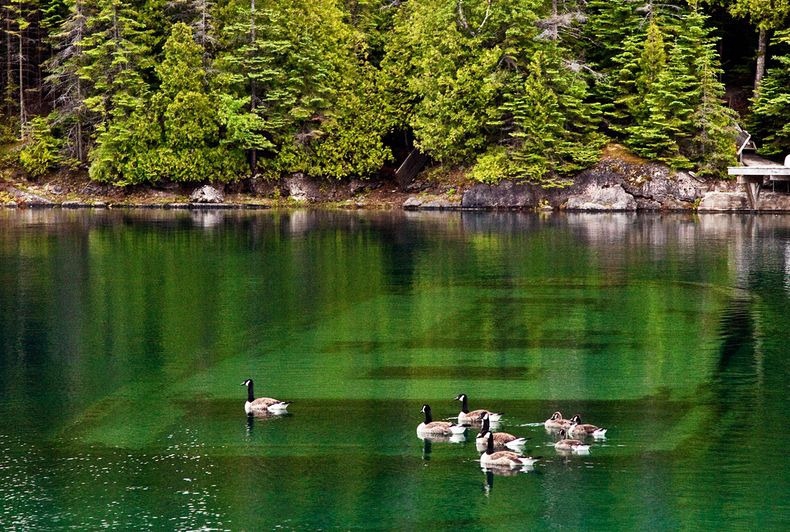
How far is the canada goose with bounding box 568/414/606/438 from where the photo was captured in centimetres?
1853

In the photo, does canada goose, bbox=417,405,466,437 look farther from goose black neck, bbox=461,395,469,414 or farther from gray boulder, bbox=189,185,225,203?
gray boulder, bbox=189,185,225,203

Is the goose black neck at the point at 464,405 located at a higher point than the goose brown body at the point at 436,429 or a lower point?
higher

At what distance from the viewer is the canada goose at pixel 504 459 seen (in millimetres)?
17312

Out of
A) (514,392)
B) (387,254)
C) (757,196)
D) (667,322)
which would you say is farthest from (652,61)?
(514,392)

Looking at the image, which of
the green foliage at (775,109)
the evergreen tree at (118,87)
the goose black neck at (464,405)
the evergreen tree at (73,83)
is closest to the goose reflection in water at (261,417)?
the goose black neck at (464,405)

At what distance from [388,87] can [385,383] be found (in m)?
51.0

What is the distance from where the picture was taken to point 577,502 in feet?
52.7

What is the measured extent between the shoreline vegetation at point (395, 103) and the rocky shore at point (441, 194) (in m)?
0.12

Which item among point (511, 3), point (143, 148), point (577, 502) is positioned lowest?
point (577, 502)

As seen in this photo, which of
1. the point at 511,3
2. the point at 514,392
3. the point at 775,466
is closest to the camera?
the point at 775,466

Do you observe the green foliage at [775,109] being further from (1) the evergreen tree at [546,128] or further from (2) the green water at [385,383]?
(2) the green water at [385,383]

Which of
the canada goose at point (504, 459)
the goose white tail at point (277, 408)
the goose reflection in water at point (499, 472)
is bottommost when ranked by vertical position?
the goose reflection in water at point (499, 472)

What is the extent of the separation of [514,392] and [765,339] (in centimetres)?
782

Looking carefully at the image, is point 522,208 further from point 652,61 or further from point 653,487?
point 653,487
